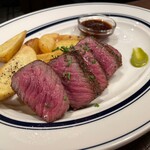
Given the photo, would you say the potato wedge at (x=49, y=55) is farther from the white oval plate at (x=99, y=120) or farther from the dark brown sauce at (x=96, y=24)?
the dark brown sauce at (x=96, y=24)

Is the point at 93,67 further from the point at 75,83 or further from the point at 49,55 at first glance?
the point at 49,55

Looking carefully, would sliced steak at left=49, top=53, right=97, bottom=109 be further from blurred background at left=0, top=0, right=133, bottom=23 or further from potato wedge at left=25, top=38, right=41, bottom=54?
blurred background at left=0, top=0, right=133, bottom=23

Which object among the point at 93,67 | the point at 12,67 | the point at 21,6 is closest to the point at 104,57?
the point at 93,67

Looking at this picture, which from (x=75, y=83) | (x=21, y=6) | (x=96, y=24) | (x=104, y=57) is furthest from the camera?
(x=21, y=6)

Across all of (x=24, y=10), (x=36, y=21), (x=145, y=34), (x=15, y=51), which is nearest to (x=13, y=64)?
(x=15, y=51)

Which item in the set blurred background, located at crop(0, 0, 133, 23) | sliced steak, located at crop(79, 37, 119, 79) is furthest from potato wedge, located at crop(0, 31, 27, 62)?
blurred background, located at crop(0, 0, 133, 23)

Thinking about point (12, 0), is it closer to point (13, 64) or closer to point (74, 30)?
point (74, 30)

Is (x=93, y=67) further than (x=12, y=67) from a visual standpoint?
No

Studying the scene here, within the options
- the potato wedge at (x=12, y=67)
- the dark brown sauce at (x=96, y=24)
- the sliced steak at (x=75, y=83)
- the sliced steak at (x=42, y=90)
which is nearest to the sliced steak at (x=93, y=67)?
the sliced steak at (x=75, y=83)
